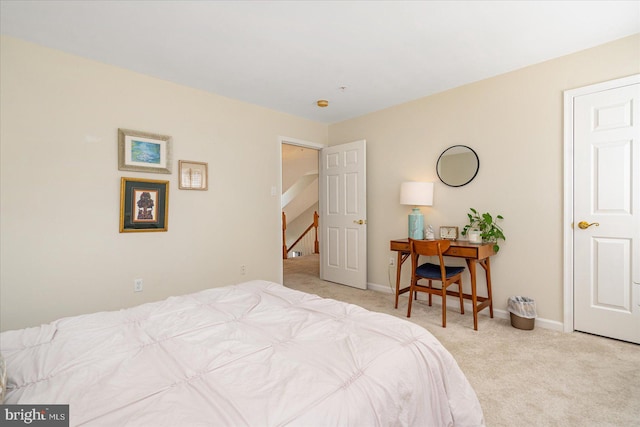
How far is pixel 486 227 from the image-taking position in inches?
126

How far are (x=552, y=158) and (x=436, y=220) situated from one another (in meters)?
1.27

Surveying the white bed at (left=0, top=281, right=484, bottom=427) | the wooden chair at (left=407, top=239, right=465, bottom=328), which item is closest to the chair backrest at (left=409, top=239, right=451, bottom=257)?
the wooden chair at (left=407, top=239, right=465, bottom=328)

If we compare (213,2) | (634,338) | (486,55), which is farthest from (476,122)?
(213,2)

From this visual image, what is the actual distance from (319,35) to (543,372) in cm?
293

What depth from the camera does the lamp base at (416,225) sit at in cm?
358

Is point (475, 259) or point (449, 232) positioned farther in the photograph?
point (449, 232)

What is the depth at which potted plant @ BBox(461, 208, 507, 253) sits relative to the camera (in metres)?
3.13

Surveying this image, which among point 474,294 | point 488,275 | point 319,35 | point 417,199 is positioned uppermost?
point 319,35

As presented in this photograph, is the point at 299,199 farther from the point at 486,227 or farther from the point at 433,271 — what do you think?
the point at 486,227

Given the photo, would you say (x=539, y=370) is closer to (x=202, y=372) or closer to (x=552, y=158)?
(x=552, y=158)

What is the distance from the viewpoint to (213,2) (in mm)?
2027

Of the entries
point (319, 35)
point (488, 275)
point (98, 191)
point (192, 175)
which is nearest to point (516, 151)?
point (488, 275)

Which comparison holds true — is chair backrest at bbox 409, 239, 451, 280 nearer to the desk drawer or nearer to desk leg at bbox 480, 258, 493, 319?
the desk drawer

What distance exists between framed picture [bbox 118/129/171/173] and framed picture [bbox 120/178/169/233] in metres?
0.13
